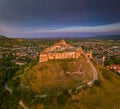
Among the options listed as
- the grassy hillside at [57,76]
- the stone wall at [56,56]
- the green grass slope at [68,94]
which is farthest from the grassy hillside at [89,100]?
the stone wall at [56,56]

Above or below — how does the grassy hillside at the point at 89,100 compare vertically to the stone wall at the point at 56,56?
below

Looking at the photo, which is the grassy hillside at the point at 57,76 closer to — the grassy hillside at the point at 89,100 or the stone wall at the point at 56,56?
the stone wall at the point at 56,56

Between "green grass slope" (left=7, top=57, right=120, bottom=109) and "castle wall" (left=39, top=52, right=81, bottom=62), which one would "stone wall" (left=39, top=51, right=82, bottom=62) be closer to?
"castle wall" (left=39, top=52, right=81, bottom=62)

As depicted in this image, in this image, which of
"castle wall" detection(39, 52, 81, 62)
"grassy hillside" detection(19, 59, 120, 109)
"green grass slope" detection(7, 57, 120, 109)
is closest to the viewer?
"grassy hillside" detection(19, 59, 120, 109)

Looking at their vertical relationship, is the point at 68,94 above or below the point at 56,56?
below

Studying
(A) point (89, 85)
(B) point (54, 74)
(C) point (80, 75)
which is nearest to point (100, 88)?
(A) point (89, 85)

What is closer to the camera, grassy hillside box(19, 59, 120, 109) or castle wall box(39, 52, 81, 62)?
grassy hillside box(19, 59, 120, 109)

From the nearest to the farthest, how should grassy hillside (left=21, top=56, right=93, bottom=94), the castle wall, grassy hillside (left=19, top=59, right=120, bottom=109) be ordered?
grassy hillside (left=19, top=59, right=120, bottom=109)
grassy hillside (left=21, top=56, right=93, bottom=94)
the castle wall

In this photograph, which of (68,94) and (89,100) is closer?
(89,100)

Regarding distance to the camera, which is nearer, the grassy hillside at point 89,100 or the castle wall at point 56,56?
the grassy hillside at point 89,100

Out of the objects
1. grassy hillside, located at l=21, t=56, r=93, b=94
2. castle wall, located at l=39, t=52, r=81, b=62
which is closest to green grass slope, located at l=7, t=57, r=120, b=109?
grassy hillside, located at l=21, t=56, r=93, b=94

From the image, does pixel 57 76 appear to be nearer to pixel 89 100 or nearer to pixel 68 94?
pixel 68 94

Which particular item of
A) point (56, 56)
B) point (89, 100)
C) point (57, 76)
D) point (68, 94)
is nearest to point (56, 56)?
point (56, 56)
